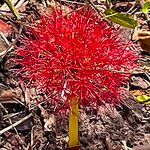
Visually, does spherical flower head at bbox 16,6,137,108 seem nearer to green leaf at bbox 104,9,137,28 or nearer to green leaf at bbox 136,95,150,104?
green leaf at bbox 104,9,137,28

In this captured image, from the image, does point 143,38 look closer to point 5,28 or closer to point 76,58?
point 5,28

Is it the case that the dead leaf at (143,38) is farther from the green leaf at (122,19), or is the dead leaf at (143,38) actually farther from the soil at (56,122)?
the green leaf at (122,19)

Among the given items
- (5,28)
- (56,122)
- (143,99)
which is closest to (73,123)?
(56,122)

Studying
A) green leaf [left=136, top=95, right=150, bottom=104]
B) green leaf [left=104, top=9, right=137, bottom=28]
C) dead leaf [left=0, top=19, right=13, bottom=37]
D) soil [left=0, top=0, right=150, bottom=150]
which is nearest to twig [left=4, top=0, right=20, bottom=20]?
dead leaf [left=0, top=19, right=13, bottom=37]

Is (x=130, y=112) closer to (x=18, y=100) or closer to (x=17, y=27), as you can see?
(x=18, y=100)

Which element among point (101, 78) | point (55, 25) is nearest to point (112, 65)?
point (101, 78)

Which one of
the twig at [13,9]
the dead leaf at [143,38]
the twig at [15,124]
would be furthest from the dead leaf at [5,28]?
the dead leaf at [143,38]
